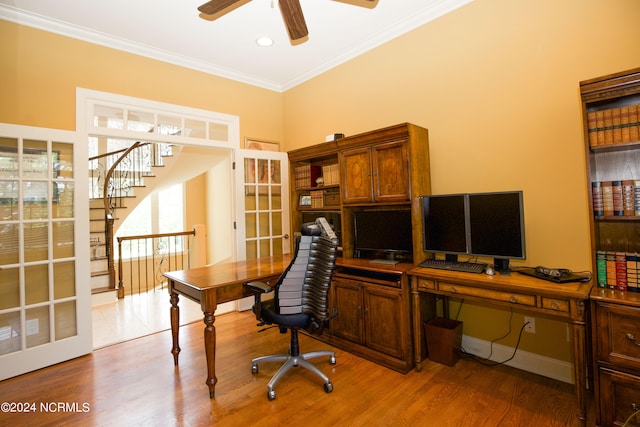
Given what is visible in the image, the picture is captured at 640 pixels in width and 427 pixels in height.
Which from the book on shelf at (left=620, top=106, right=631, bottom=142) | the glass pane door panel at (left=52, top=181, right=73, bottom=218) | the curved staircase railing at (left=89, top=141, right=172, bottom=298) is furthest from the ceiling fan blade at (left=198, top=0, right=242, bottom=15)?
the curved staircase railing at (left=89, top=141, right=172, bottom=298)

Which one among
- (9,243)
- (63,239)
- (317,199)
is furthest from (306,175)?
(9,243)

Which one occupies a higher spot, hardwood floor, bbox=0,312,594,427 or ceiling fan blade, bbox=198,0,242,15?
ceiling fan blade, bbox=198,0,242,15

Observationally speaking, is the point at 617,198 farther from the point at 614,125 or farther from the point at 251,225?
the point at 251,225

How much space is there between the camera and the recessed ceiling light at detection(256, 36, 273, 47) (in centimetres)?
327

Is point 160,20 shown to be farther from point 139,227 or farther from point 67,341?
point 139,227

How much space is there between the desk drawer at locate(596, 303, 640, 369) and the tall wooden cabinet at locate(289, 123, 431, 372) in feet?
Result: 3.76

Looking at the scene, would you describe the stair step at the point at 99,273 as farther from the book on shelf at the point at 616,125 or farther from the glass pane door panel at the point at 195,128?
the book on shelf at the point at 616,125

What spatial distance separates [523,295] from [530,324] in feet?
2.24

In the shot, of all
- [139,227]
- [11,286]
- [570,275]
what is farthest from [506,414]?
[139,227]

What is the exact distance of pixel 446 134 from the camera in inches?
110

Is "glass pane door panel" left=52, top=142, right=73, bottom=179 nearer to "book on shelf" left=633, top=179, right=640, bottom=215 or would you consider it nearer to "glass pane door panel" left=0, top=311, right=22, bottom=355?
"glass pane door panel" left=0, top=311, right=22, bottom=355

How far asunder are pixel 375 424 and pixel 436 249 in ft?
4.42

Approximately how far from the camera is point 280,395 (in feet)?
7.22

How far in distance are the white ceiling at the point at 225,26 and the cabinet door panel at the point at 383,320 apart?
2176mm
